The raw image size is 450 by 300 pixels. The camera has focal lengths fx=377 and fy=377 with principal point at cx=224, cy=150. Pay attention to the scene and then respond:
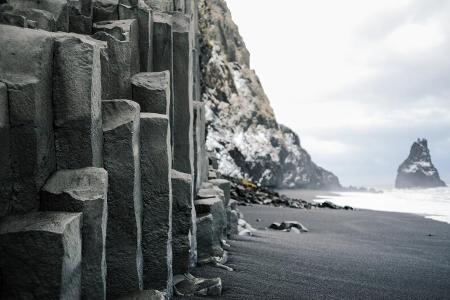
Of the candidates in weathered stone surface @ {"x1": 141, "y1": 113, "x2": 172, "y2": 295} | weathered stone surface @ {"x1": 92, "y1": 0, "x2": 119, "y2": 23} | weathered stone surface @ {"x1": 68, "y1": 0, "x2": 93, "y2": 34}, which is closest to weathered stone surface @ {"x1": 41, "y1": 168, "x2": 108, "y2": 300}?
weathered stone surface @ {"x1": 141, "y1": 113, "x2": 172, "y2": 295}

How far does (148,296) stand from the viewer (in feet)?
9.55

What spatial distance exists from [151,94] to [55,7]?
1.24 meters

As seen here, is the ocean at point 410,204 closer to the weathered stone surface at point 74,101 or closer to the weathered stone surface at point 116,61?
the weathered stone surface at point 116,61

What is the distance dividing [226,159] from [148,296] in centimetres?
3697

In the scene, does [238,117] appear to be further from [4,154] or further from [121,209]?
[4,154]

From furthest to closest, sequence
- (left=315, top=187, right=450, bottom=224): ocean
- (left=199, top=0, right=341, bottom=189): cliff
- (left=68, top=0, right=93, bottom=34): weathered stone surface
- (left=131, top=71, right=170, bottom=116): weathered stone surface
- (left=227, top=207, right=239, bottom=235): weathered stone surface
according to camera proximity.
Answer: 1. (left=199, top=0, right=341, bottom=189): cliff
2. (left=315, top=187, right=450, bottom=224): ocean
3. (left=227, top=207, right=239, bottom=235): weathered stone surface
4. (left=68, top=0, right=93, bottom=34): weathered stone surface
5. (left=131, top=71, right=170, bottom=116): weathered stone surface

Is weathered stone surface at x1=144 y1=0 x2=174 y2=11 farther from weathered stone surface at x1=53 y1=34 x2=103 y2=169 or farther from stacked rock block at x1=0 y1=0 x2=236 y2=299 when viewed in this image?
weathered stone surface at x1=53 y1=34 x2=103 y2=169

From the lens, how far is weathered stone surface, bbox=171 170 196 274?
393 centimetres

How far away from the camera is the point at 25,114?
8.05 feet

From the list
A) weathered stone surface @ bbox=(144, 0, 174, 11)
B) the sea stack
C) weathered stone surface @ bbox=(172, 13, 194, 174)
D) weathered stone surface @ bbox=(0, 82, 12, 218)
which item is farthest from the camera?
the sea stack

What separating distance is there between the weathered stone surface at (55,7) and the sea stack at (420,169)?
307 feet

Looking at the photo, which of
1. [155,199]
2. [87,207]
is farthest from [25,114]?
[155,199]

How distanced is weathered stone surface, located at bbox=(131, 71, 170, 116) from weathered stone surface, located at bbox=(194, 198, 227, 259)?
2.13m

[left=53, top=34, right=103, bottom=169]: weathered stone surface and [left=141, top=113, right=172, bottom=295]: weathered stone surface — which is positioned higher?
[left=53, top=34, right=103, bottom=169]: weathered stone surface
